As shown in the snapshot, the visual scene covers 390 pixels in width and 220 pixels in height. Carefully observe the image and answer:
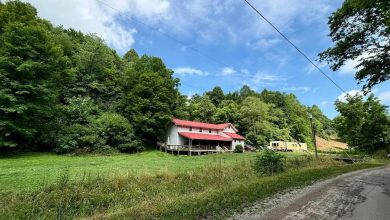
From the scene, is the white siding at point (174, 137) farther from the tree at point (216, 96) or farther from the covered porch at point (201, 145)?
the tree at point (216, 96)

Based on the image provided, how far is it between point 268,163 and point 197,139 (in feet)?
84.0

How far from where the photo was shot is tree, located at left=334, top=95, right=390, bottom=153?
106 feet

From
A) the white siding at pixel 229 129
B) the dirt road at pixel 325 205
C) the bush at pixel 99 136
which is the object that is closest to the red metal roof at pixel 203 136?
the white siding at pixel 229 129

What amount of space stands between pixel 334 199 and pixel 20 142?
97.7 ft

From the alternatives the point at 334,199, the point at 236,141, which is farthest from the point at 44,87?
the point at 236,141

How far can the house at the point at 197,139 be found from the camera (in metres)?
37.7

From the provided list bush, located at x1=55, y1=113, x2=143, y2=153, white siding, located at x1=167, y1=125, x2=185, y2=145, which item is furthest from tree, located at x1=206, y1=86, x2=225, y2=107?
bush, located at x1=55, y1=113, x2=143, y2=153

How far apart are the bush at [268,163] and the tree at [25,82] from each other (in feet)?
72.7

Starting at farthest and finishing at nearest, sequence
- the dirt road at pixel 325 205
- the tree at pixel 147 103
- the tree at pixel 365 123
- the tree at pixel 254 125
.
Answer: the tree at pixel 254 125
the tree at pixel 147 103
the tree at pixel 365 123
the dirt road at pixel 325 205

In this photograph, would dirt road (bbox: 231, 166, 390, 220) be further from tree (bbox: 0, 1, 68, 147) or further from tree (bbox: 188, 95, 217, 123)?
tree (bbox: 188, 95, 217, 123)

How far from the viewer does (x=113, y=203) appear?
309 inches

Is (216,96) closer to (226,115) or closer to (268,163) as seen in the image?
(226,115)

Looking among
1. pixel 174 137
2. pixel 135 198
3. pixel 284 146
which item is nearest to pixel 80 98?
pixel 174 137

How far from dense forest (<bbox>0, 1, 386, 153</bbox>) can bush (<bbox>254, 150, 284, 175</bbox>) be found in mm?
20704
